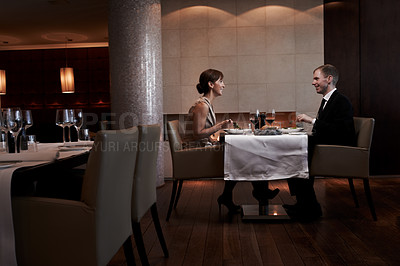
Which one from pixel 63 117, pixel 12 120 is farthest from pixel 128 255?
pixel 63 117

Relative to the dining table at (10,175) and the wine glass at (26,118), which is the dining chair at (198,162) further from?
the dining table at (10,175)

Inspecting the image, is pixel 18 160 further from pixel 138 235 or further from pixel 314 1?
pixel 314 1

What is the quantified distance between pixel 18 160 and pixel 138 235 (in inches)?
28.4

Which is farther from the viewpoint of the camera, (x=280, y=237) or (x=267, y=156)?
(x=267, y=156)

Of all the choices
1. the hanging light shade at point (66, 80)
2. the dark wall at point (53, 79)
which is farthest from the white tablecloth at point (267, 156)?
the dark wall at point (53, 79)

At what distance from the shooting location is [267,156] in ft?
10.3

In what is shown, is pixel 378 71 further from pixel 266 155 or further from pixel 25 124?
pixel 25 124

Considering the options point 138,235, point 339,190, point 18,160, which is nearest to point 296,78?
point 339,190

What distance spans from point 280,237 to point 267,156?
2.14 feet

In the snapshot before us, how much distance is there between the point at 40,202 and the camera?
1456 millimetres

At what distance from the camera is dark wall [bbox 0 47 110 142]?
9.48 m

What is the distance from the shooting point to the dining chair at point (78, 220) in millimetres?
1401

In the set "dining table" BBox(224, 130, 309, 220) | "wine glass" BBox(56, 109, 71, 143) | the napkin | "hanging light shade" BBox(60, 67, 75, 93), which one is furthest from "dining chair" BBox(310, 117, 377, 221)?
"hanging light shade" BBox(60, 67, 75, 93)

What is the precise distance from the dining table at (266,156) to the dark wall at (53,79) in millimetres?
6854
